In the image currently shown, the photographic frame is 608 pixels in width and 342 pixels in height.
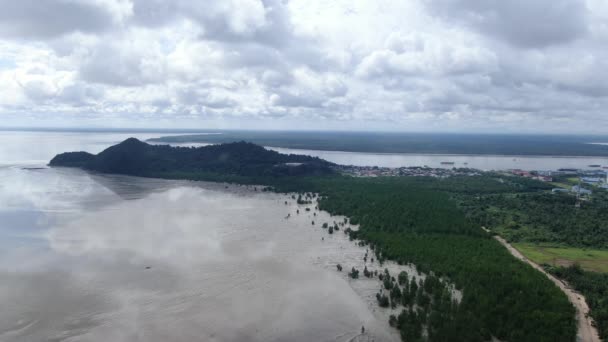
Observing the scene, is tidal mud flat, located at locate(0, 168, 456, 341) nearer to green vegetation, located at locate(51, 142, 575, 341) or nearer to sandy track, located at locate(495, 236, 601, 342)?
green vegetation, located at locate(51, 142, 575, 341)

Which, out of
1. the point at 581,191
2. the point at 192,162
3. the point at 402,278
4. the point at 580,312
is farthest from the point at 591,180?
the point at 192,162

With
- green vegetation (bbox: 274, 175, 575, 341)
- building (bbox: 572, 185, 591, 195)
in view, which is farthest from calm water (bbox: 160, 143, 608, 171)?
green vegetation (bbox: 274, 175, 575, 341)

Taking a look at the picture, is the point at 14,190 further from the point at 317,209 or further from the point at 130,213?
the point at 317,209

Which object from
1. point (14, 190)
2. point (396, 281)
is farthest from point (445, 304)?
point (14, 190)

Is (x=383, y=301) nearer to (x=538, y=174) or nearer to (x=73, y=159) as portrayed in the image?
(x=538, y=174)

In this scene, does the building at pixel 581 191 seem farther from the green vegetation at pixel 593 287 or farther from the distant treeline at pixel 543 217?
the green vegetation at pixel 593 287
